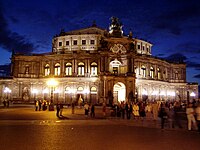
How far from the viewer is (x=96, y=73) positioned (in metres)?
71.2

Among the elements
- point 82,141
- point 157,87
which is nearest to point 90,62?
point 157,87

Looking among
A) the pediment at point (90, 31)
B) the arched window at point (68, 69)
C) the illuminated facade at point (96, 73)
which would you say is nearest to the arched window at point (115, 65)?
the illuminated facade at point (96, 73)

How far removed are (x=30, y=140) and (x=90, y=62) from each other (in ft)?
184

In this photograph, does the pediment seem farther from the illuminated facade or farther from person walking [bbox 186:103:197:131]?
person walking [bbox 186:103:197:131]

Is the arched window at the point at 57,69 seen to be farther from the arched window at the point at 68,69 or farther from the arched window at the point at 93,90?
the arched window at the point at 93,90

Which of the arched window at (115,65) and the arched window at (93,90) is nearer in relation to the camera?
the arched window at (115,65)

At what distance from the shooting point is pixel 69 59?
241 feet

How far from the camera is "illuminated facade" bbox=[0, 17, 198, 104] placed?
67.7 meters

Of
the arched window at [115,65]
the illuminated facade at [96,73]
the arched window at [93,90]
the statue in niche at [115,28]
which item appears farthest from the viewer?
the statue in niche at [115,28]

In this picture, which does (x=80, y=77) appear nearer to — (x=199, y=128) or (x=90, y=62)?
(x=90, y=62)

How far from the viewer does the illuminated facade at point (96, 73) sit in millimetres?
67688

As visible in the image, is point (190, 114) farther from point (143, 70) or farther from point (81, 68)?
point (143, 70)

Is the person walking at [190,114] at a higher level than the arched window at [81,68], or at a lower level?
lower

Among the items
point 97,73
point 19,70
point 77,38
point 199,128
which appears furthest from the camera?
point 77,38
